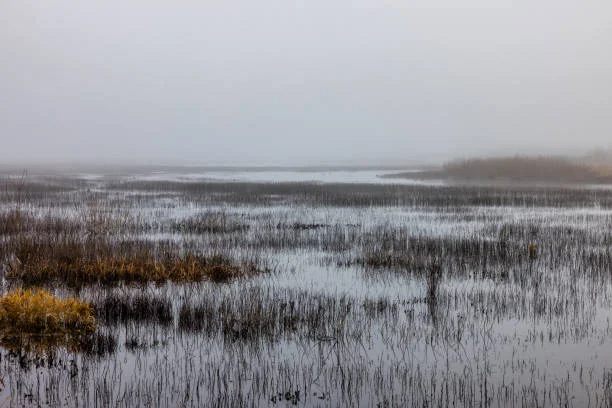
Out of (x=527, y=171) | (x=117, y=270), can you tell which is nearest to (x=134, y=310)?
(x=117, y=270)

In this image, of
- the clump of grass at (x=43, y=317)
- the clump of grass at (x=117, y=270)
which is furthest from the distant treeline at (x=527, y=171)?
the clump of grass at (x=43, y=317)

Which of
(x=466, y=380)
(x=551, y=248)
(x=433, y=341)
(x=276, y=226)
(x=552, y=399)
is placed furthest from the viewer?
(x=276, y=226)

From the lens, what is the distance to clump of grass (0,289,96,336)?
7.39 metres

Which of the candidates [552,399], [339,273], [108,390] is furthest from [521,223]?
[108,390]

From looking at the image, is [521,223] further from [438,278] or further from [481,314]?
[481,314]

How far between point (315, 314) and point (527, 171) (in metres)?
39.8

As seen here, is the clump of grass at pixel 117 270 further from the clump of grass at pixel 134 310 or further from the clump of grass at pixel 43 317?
the clump of grass at pixel 43 317

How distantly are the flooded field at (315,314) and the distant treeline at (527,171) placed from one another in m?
24.7

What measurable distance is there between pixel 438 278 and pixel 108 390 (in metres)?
6.88

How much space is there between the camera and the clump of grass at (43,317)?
24.3 feet

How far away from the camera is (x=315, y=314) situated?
8359mm

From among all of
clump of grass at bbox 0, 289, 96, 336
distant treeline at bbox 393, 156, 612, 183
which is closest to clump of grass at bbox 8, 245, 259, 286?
clump of grass at bbox 0, 289, 96, 336

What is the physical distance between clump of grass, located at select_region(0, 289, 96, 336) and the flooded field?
15cm

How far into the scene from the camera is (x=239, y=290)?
32.4ft
